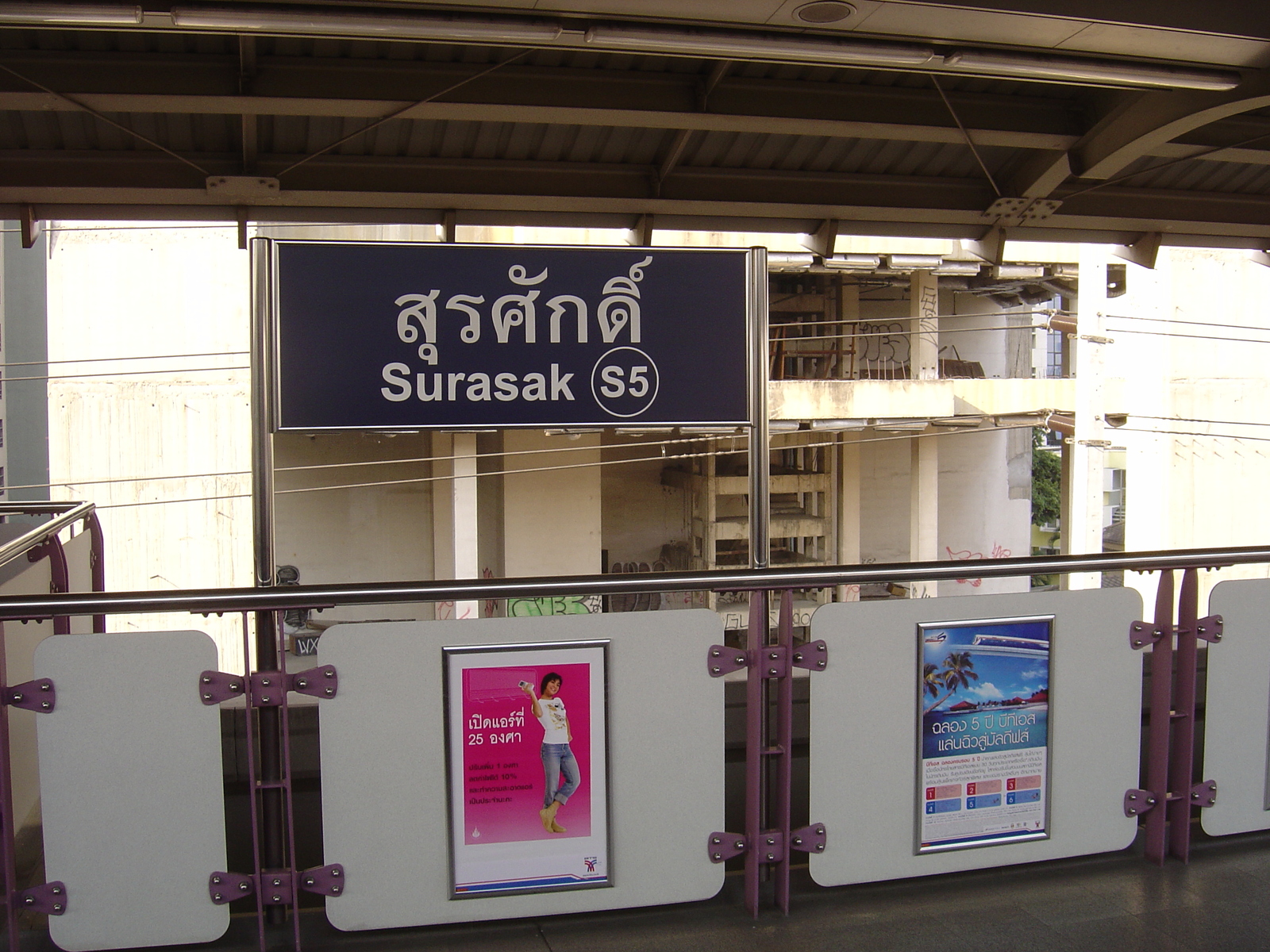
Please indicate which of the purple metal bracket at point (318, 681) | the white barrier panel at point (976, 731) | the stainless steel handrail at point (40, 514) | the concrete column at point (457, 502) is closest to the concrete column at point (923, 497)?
the concrete column at point (457, 502)

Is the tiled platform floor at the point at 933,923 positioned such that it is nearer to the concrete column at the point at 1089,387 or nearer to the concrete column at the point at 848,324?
the concrete column at the point at 1089,387

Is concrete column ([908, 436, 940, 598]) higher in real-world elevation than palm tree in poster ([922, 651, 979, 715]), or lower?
lower

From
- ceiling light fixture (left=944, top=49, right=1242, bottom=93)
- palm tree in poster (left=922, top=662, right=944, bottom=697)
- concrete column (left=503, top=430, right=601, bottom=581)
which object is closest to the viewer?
palm tree in poster (left=922, top=662, right=944, bottom=697)

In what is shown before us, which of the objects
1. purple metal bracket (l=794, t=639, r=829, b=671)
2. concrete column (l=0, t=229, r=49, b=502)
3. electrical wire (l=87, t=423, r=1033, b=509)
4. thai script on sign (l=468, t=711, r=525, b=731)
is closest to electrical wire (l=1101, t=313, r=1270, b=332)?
electrical wire (l=87, t=423, r=1033, b=509)

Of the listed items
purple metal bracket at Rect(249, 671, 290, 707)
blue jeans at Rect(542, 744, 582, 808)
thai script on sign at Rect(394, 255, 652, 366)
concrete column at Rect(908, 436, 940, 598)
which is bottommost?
concrete column at Rect(908, 436, 940, 598)

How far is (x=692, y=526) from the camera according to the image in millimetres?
26875

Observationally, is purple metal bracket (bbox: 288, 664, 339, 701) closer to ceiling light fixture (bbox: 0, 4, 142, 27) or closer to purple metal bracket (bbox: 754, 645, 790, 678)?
purple metal bracket (bbox: 754, 645, 790, 678)

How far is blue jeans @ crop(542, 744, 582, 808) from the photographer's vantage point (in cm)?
313

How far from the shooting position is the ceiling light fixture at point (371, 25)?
427cm

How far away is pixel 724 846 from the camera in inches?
128

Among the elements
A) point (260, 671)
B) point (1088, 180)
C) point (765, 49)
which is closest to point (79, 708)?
point (260, 671)

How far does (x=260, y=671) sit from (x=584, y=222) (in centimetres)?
532

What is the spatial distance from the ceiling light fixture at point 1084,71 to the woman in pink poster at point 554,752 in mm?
3733

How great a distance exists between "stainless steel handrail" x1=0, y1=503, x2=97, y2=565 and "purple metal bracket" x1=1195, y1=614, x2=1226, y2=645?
Result: 4338mm
